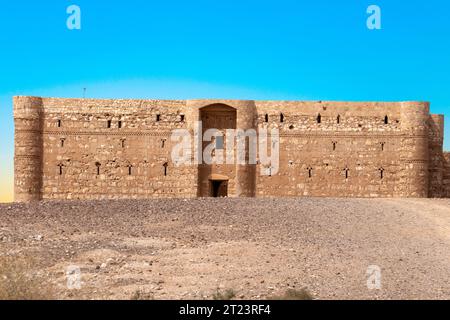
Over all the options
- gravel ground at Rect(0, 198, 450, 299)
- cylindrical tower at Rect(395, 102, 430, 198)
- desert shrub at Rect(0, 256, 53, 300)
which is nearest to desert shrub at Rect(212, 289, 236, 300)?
gravel ground at Rect(0, 198, 450, 299)

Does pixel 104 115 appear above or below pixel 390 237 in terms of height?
above

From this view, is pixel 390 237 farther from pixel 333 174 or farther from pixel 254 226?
pixel 333 174

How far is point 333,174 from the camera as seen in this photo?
27.8m

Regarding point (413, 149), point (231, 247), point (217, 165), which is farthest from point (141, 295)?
point (413, 149)

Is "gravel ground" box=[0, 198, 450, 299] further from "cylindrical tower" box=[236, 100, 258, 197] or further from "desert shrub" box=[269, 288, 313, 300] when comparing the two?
"cylindrical tower" box=[236, 100, 258, 197]

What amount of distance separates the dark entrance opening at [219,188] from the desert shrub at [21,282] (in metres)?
17.8

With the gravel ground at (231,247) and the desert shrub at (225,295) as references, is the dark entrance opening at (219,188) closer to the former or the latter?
the gravel ground at (231,247)

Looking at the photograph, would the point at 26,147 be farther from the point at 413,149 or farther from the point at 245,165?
the point at 413,149

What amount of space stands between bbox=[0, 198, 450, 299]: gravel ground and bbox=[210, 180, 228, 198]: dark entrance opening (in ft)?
30.2

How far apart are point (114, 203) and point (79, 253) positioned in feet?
24.6

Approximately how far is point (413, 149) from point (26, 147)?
784 inches

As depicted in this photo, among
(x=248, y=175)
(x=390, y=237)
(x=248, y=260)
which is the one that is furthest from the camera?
(x=248, y=175)
